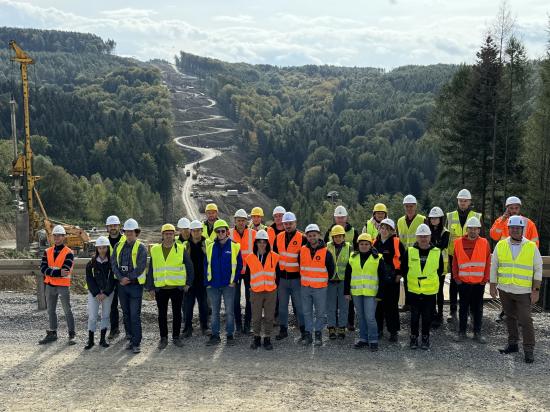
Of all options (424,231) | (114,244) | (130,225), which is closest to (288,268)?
(424,231)

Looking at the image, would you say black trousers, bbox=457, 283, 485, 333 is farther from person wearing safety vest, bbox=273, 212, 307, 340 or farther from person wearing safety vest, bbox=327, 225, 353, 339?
person wearing safety vest, bbox=273, 212, 307, 340

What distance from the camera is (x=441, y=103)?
144ft

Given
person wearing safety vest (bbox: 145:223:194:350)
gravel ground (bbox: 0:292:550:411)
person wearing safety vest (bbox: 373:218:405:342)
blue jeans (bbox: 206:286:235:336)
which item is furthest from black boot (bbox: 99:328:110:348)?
person wearing safety vest (bbox: 373:218:405:342)

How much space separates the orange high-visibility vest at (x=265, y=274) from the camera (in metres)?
8.80

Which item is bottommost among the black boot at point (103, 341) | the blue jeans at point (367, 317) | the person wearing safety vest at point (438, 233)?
the black boot at point (103, 341)

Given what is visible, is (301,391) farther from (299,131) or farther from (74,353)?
(299,131)

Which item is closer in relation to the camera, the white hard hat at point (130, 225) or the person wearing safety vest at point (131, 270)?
the person wearing safety vest at point (131, 270)

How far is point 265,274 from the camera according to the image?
880 cm

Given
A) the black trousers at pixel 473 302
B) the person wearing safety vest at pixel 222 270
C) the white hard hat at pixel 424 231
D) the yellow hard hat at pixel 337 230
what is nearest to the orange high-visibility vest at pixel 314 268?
the yellow hard hat at pixel 337 230

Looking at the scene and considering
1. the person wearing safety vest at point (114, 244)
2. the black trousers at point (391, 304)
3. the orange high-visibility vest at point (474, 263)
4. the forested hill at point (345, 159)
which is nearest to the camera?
the orange high-visibility vest at point (474, 263)

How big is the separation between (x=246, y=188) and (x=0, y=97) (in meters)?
54.4

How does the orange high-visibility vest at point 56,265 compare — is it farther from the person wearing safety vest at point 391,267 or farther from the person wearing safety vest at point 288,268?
the person wearing safety vest at point 391,267

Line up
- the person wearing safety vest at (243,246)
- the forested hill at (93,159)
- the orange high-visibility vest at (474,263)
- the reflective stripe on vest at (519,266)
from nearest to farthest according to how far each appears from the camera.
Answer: the reflective stripe on vest at (519,266), the orange high-visibility vest at (474,263), the person wearing safety vest at (243,246), the forested hill at (93,159)

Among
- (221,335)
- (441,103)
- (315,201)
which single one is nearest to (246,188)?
(315,201)
